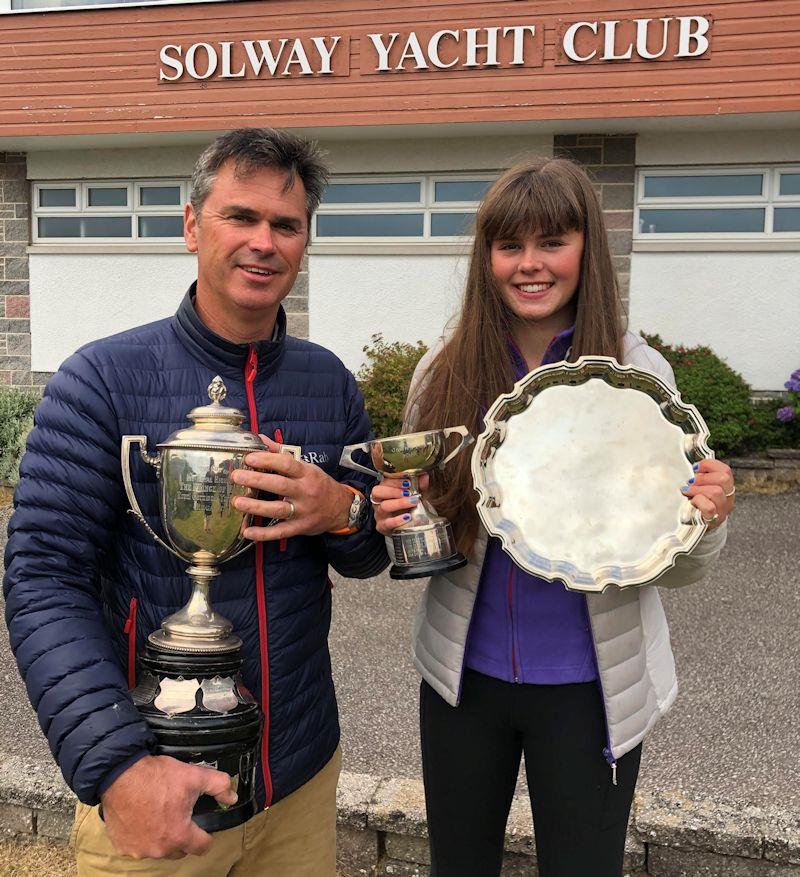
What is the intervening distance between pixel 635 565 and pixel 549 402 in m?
0.42

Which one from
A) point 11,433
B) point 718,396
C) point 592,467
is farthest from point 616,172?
point 592,467

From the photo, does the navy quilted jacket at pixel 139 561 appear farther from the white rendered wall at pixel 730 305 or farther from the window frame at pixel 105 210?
the window frame at pixel 105 210

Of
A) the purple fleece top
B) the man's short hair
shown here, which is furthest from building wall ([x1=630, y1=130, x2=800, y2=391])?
the man's short hair

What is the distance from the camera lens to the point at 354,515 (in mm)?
1692

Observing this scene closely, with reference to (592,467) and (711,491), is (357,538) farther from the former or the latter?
(711,491)

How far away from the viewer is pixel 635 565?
1.77 meters

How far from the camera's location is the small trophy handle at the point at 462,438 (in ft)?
5.71

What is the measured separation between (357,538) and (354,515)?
0.10 meters

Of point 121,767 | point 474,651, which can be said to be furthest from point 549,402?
point 121,767

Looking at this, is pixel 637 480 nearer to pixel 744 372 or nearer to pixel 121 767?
pixel 121 767

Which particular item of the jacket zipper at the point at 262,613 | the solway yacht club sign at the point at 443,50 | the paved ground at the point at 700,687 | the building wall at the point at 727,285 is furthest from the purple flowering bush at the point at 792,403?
the jacket zipper at the point at 262,613

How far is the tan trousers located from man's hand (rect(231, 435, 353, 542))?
0.66m

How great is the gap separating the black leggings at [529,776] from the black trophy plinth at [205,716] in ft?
1.93

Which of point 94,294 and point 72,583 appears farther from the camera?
point 94,294
